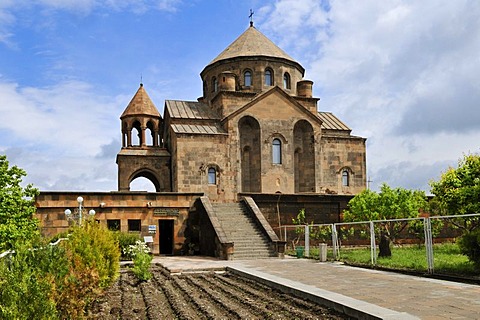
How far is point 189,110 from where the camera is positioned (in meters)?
33.8

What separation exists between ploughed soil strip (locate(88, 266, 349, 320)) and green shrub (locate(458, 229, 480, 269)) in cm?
469

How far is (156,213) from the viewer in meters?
23.2

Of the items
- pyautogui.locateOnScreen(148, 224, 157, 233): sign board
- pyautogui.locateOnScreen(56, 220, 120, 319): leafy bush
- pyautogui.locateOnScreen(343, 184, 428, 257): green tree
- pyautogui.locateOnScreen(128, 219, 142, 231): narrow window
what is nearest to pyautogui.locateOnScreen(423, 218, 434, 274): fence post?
pyautogui.locateOnScreen(56, 220, 120, 319): leafy bush

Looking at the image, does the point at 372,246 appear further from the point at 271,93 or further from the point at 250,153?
the point at 271,93

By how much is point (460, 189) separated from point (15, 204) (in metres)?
19.2

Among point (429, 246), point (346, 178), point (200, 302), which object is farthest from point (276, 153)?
point (200, 302)

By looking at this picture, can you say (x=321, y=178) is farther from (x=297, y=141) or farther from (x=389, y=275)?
(x=389, y=275)

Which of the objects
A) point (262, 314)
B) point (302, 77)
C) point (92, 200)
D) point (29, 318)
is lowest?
point (262, 314)

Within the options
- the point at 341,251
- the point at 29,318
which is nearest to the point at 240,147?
the point at 341,251

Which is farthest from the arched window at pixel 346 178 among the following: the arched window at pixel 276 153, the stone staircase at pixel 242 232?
the stone staircase at pixel 242 232

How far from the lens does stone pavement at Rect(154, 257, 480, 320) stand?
25.7ft

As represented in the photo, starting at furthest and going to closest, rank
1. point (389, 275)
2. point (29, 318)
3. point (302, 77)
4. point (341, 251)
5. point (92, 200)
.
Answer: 1. point (302, 77)
2. point (92, 200)
3. point (341, 251)
4. point (389, 275)
5. point (29, 318)

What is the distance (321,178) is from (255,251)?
13.9m

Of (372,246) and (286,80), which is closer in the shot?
(372,246)
